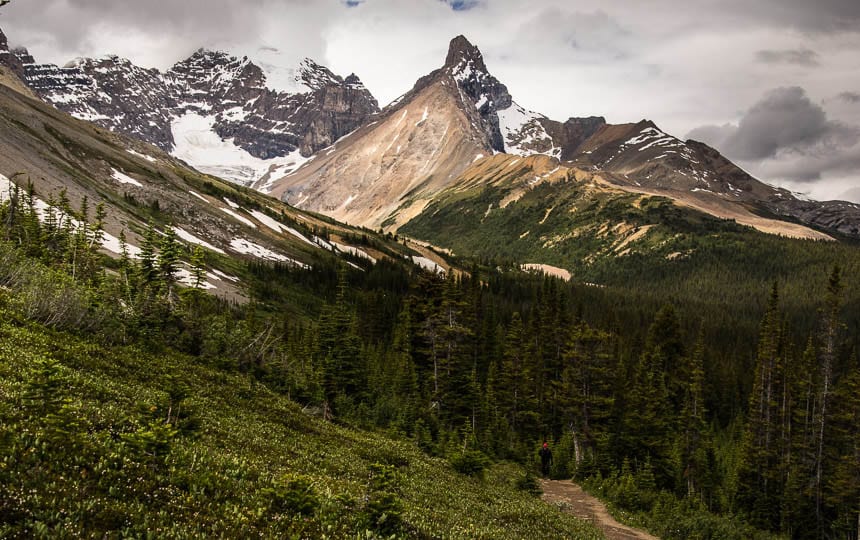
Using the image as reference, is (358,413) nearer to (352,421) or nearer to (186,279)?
(352,421)

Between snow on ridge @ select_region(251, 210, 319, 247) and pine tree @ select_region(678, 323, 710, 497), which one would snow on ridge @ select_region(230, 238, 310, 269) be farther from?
pine tree @ select_region(678, 323, 710, 497)

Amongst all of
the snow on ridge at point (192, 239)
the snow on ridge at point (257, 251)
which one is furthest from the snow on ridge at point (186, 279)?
the snow on ridge at point (257, 251)

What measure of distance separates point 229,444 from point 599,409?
3989 centimetres

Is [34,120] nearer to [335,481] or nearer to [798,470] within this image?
[335,481]

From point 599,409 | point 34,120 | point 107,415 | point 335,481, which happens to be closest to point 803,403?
point 599,409

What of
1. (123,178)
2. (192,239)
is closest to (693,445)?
(192,239)

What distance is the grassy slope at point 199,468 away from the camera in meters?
8.17

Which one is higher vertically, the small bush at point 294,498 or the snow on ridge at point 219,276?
the snow on ridge at point 219,276

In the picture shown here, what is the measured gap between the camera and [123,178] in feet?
455

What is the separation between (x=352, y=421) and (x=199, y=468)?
2469 centimetres

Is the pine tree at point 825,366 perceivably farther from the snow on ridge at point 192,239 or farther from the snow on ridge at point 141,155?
the snow on ridge at point 141,155

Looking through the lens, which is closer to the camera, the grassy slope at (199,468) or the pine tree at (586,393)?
the grassy slope at (199,468)

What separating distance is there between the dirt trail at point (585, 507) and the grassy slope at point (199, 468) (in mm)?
3543

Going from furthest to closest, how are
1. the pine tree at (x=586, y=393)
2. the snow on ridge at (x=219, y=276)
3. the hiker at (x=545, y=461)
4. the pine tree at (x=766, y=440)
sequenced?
the snow on ridge at (x=219, y=276) → the pine tree at (x=766, y=440) → the pine tree at (x=586, y=393) → the hiker at (x=545, y=461)
